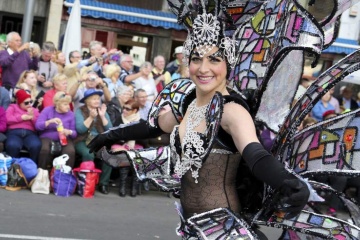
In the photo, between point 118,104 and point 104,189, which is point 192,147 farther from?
point 118,104

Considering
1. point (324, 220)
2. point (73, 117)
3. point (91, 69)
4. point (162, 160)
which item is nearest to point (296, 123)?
point (324, 220)

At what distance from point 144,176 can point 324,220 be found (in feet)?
3.32

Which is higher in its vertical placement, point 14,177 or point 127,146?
point 127,146

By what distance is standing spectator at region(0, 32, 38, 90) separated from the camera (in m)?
9.70

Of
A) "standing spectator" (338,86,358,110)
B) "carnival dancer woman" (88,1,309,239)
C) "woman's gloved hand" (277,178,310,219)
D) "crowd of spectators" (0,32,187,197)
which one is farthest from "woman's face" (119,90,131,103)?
"woman's gloved hand" (277,178,310,219)

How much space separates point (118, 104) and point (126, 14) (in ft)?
32.6

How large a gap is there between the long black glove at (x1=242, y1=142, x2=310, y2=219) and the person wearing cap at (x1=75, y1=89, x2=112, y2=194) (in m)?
5.86

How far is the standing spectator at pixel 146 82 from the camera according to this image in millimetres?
10828

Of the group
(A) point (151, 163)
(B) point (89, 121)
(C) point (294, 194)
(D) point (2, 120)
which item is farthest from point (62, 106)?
(C) point (294, 194)

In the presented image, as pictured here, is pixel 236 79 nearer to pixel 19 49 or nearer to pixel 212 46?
pixel 212 46

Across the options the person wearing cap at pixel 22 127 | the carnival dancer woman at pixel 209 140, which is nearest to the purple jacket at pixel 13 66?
the person wearing cap at pixel 22 127

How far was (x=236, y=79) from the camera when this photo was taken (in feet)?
13.2

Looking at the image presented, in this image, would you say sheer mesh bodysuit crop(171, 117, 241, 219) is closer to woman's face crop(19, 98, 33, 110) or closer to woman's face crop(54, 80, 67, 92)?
woman's face crop(19, 98, 33, 110)

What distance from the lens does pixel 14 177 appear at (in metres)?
8.58
